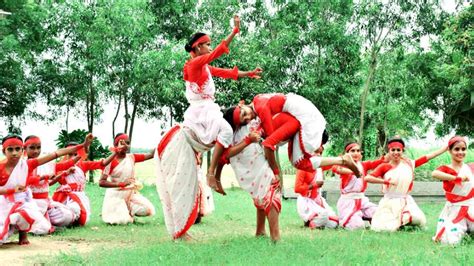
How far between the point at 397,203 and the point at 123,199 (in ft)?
13.1

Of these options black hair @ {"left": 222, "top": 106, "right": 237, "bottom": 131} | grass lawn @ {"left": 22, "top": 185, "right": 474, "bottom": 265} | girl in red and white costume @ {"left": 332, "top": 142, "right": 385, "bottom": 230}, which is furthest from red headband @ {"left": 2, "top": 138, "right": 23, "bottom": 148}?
girl in red and white costume @ {"left": 332, "top": 142, "right": 385, "bottom": 230}

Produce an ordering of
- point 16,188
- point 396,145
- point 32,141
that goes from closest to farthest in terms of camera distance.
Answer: point 16,188
point 32,141
point 396,145

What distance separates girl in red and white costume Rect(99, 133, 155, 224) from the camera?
31.8 feet

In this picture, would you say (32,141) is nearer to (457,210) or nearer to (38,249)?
(38,249)

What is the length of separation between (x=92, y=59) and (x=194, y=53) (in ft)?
46.5

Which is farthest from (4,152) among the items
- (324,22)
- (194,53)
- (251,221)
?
(324,22)

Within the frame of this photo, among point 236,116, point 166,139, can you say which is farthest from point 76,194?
point 236,116

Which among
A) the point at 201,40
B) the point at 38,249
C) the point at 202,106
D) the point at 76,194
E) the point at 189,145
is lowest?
the point at 38,249

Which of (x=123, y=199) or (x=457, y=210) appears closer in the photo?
(x=457, y=210)

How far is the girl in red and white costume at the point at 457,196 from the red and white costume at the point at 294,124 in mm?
1628

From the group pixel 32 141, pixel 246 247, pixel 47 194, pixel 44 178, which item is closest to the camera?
pixel 246 247

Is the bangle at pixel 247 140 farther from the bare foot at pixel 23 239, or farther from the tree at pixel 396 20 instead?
the tree at pixel 396 20

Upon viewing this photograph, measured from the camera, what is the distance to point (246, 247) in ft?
21.7

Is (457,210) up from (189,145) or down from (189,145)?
down
